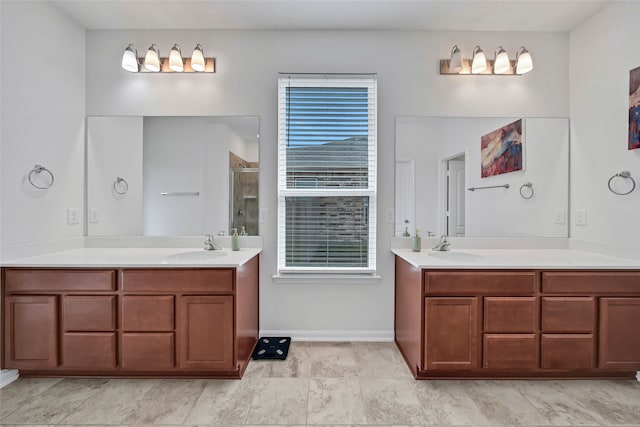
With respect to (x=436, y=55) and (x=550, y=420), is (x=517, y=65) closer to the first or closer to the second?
A: (x=436, y=55)

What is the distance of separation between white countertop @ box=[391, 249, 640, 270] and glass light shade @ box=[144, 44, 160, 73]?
7.90ft

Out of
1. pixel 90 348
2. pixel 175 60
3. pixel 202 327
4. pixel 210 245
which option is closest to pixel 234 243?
pixel 210 245

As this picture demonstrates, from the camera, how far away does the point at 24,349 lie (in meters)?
1.93

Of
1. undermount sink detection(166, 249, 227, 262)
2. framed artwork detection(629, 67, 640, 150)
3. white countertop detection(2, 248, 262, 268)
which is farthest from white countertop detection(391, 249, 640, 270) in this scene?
undermount sink detection(166, 249, 227, 262)

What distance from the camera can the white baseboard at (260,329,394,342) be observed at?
2570 millimetres

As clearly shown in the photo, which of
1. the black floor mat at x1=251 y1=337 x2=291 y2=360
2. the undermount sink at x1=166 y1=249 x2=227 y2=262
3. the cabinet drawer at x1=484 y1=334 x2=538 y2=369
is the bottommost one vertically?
the black floor mat at x1=251 y1=337 x2=291 y2=360

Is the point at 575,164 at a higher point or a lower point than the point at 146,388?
higher

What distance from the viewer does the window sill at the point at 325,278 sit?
257 centimetres

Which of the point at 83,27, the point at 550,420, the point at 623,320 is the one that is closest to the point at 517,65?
the point at 623,320

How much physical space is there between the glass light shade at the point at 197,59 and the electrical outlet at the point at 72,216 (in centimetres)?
147

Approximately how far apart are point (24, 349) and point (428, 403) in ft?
8.14

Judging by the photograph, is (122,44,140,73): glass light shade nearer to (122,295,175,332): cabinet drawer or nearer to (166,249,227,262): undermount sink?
(166,249,227,262): undermount sink

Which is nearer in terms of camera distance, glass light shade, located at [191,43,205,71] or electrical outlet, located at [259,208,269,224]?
glass light shade, located at [191,43,205,71]

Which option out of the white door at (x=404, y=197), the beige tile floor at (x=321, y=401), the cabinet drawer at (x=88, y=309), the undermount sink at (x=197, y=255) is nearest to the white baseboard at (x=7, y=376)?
the beige tile floor at (x=321, y=401)
